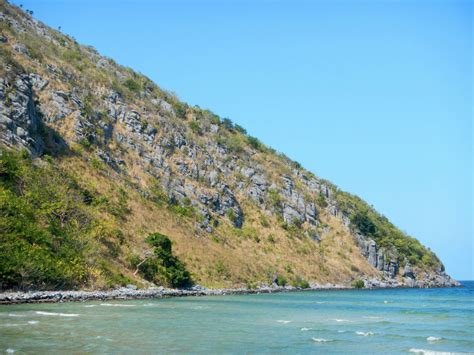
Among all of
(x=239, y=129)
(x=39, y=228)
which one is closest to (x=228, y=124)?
(x=239, y=129)

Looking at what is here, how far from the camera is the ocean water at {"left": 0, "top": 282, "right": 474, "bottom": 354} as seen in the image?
29.0m

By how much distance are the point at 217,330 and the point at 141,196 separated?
171 ft

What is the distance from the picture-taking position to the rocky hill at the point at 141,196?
6278 centimetres

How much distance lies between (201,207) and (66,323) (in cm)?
6103

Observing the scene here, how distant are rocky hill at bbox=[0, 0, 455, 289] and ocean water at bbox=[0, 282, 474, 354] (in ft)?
44.2

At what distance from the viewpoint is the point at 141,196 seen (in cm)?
8612

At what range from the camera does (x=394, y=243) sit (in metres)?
130

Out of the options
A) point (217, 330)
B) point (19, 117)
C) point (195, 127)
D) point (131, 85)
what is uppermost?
point (131, 85)

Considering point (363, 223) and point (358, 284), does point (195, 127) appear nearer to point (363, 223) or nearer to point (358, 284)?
point (363, 223)

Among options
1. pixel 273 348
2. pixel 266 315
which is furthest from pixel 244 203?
pixel 273 348

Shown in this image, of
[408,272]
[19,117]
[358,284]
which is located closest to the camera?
[19,117]

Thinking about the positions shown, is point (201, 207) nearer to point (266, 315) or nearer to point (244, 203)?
point (244, 203)

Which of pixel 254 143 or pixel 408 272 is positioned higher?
pixel 254 143

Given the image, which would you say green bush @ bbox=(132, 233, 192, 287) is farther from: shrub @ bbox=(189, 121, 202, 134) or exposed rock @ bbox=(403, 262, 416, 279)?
exposed rock @ bbox=(403, 262, 416, 279)
